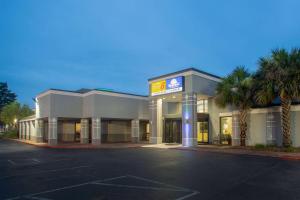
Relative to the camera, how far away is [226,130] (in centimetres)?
2947

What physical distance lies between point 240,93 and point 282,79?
4.27 meters

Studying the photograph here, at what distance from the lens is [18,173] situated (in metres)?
12.4

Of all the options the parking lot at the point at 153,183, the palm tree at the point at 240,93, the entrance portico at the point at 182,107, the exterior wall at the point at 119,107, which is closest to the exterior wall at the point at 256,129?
the palm tree at the point at 240,93

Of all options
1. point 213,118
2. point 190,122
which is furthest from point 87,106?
point 213,118

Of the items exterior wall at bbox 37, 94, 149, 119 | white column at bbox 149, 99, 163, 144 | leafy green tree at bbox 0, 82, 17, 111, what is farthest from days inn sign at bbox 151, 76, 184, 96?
leafy green tree at bbox 0, 82, 17, 111

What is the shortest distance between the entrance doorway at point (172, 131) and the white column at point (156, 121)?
4.66 feet

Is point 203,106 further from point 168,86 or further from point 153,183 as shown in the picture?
point 153,183

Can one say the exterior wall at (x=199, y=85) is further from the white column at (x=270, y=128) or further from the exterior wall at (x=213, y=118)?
the white column at (x=270, y=128)

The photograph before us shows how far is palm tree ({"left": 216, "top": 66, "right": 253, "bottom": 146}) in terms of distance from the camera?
24584mm

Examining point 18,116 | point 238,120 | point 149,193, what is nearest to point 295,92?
point 238,120

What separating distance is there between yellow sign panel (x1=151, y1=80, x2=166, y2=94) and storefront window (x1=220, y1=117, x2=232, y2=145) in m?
7.22

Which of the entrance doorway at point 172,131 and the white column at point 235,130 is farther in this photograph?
the entrance doorway at point 172,131

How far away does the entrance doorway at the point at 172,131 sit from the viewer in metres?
33.1

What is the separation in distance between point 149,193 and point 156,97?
23.8 metres
